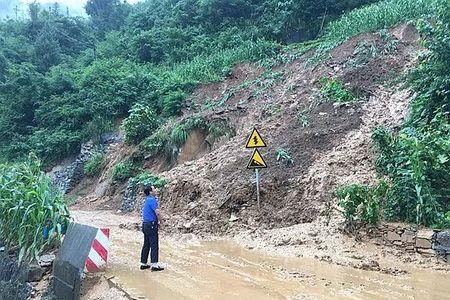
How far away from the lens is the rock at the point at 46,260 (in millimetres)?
8547

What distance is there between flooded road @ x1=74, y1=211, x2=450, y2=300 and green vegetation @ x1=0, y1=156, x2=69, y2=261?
122 cm

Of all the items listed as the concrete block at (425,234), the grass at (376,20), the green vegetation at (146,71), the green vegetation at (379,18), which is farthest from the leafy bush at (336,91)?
the concrete block at (425,234)

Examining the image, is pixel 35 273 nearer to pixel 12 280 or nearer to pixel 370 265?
pixel 12 280

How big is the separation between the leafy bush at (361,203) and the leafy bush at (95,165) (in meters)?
14.8

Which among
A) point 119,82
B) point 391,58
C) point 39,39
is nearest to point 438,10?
point 391,58

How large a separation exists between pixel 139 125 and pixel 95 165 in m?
3.59

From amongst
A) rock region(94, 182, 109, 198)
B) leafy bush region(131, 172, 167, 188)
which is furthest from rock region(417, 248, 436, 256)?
rock region(94, 182, 109, 198)

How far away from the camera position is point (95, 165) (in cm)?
2244

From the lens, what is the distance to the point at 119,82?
26047 mm

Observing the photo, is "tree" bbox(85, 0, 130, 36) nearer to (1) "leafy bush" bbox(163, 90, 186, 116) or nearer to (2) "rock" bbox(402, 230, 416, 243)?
(1) "leafy bush" bbox(163, 90, 186, 116)

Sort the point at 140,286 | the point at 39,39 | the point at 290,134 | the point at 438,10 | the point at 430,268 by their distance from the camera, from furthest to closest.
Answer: the point at 39,39
the point at 290,134
the point at 438,10
the point at 430,268
the point at 140,286

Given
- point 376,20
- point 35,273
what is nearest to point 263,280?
point 35,273

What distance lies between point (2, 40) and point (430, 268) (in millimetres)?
42138

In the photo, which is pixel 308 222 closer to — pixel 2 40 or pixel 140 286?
pixel 140 286
